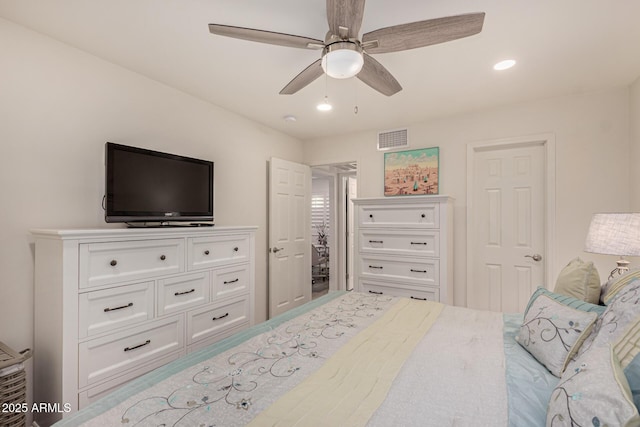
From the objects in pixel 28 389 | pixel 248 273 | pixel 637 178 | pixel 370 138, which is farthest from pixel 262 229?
pixel 637 178

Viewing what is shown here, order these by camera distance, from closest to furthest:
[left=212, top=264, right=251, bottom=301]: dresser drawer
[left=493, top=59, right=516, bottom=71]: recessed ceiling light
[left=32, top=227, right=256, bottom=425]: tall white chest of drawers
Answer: [left=32, top=227, right=256, bottom=425]: tall white chest of drawers
[left=493, top=59, right=516, bottom=71]: recessed ceiling light
[left=212, top=264, right=251, bottom=301]: dresser drawer

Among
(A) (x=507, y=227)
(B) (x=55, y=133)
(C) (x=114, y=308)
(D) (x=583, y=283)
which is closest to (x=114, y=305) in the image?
(C) (x=114, y=308)

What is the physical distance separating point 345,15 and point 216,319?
90.2 inches

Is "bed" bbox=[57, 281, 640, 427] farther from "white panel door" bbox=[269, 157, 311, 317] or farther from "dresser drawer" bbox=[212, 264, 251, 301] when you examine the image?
"white panel door" bbox=[269, 157, 311, 317]

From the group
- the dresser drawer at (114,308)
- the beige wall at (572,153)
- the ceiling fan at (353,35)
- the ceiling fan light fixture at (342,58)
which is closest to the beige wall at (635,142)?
the beige wall at (572,153)

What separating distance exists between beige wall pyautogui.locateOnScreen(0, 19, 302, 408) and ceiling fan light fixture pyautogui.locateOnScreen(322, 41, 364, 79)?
5.82 feet

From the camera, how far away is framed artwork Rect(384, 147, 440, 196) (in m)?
3.58

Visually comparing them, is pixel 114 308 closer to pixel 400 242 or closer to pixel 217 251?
pixel 217 251

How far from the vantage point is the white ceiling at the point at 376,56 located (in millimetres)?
1701

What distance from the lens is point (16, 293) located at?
1.85 meters

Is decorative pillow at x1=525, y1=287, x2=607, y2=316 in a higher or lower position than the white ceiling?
lower

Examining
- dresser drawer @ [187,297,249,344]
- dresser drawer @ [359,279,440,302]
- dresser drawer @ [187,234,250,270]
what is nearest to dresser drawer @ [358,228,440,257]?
dresser drawer @ [359,279,440,302]

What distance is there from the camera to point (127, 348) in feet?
6.23

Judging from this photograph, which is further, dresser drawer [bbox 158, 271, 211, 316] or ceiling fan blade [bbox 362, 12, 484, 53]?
dresser drawer [bbox 158, 271, 211, 316]
